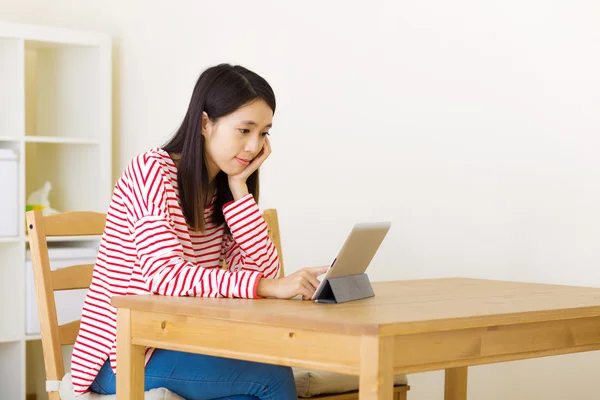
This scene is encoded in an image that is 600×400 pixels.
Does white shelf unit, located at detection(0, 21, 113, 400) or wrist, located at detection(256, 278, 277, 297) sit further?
white shelf unit, located at detection(0, 21, 113, 400)

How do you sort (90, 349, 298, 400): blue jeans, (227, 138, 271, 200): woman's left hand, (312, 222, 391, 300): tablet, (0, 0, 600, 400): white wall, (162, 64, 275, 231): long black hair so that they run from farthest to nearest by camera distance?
(0, 0, 600, 400): white wall, (227, 138, 271, 200): woman's left hand, (162, 64, 275, 231): long black hair, (90, 349, 298, 400): blue jeans, (312, 222, 391, 300): tablet

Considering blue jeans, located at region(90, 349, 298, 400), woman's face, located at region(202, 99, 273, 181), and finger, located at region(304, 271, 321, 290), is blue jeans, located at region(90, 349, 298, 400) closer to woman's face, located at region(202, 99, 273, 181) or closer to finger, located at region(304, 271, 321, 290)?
finger, located at region(304, 271, 321, 290)

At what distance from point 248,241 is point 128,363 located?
45 cm

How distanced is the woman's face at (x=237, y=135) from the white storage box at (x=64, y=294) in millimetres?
1535

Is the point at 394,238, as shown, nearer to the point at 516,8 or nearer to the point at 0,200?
Result: the point at 516,8

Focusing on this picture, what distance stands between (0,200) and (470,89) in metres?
1.72

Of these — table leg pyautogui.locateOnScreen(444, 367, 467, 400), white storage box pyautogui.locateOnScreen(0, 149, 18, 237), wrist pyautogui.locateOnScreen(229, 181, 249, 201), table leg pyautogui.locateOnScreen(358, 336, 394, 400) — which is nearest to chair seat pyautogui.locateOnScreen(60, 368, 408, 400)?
table leg pyautogui.locateOnScreen(444, 367, 467, 400)

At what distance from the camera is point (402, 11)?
113 inches

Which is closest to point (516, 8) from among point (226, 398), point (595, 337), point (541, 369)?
point (541, 369)

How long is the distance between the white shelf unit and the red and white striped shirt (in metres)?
1.62

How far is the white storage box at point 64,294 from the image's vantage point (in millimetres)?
3225

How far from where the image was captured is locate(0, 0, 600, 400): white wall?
97.5 inches

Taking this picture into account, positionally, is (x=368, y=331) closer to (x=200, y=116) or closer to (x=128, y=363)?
(x=128, y=363)

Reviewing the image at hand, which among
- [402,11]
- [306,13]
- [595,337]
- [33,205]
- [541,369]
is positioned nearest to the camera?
[595,337]
